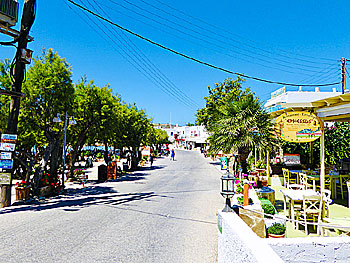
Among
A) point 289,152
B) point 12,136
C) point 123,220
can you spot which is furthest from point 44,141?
point 289,152

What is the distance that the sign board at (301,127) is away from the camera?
863 centimetres

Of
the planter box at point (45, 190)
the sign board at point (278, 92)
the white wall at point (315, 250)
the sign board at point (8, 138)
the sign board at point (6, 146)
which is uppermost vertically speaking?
the sign board at point (278, 92)

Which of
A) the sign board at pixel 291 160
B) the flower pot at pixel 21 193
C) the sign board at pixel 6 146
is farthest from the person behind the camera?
the sign board at pixel 291 160

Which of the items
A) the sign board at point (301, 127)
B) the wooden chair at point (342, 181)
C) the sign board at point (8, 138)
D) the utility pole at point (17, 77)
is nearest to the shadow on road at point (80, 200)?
the utility pole at point (17, 77)

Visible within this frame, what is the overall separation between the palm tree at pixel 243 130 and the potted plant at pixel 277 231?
2681 mm

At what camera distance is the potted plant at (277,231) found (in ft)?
17.7

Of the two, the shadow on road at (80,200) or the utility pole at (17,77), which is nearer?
the shadow on road at (80,200)

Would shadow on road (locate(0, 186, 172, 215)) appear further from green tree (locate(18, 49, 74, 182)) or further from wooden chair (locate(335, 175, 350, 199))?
wooden chair (locate(335, 175, 350, 199))

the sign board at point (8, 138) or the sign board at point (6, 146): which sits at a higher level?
the sign board at point (8, 138)

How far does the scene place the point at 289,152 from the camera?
51.4 ft

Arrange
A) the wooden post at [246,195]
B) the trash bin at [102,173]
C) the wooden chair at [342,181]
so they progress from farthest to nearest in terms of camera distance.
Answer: the trash bin at [102,173] → the wooden chair at [342,181] → the wooden post at [246,195]

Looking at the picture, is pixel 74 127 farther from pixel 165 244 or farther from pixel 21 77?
pixel 165 244

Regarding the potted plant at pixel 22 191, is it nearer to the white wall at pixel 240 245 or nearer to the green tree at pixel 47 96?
the green tree at pixel 47 96

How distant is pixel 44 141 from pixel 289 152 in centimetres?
1360
